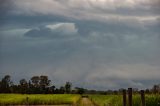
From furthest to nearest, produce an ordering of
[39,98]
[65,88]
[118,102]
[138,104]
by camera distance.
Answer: [65,88] → [39,98] → [118,102] → [138,104]

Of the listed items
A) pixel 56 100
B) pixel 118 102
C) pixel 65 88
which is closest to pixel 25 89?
pixel 65 88

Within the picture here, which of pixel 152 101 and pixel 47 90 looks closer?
pixel 152 101

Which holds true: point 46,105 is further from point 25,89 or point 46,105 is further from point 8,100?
point 25,89

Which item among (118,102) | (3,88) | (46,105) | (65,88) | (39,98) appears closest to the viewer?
(118,102)

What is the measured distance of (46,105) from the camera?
47.5m

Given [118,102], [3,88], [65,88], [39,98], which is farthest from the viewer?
[65,88]

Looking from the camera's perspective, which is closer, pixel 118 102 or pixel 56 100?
pixel 118 102

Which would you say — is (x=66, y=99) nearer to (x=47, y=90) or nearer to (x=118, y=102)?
(x=118, y=102)

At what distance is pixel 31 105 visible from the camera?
47781mm

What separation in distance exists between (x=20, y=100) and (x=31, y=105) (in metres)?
2.87

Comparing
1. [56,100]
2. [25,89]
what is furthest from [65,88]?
[56,100]

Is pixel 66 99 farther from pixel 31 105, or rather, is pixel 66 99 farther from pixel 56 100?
pixel 31 105

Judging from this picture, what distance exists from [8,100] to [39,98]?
3588mm

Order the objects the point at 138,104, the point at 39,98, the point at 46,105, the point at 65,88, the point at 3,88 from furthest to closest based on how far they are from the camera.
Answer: the point at 65,88 < the point at 3,88 < the point at 39,98 < the point at 46,105 < the point at 138,104
